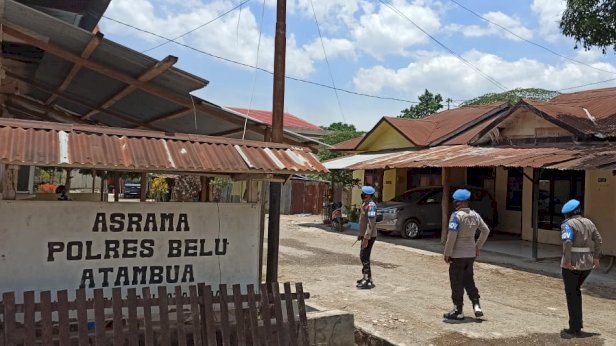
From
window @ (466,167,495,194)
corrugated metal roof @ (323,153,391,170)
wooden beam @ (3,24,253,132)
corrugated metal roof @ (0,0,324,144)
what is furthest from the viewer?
corrugated metal roof @ (323,153,391,170)

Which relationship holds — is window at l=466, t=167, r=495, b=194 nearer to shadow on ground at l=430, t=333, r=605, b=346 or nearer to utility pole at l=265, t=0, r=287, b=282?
shadow on ground at l=430, t=333, r=605, b=346

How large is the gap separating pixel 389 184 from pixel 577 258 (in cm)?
→ 1583

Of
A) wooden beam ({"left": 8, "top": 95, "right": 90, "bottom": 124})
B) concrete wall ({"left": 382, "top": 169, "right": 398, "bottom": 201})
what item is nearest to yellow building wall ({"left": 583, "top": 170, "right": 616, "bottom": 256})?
concrete wall ({"left": 382, "top": 169, "right": 398, "bottom": 201})

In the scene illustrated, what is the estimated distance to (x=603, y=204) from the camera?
14.2m

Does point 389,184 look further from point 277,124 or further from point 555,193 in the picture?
point 277,124

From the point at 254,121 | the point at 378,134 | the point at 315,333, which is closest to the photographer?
the point at 315,333

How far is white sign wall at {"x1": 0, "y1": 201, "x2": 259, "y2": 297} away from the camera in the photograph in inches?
190

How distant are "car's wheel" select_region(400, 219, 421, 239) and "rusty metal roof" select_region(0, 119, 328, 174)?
39.1 ft

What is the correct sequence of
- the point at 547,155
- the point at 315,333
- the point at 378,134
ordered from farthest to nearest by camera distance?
1. the point at 378,134
2. the point at 547,155
3. the point at 315,333

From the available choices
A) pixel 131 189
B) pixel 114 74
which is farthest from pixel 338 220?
pixel 131 189

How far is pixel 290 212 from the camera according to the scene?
91.1 ft

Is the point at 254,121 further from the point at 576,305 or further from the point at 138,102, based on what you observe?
the point at 576,305

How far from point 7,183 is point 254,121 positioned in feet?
8.87

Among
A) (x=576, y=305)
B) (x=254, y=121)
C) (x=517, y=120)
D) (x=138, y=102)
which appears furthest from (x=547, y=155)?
(x=138, y=102)
